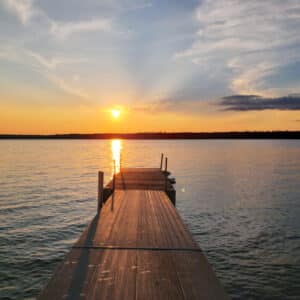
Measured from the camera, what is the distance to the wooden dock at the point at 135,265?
15.4ft

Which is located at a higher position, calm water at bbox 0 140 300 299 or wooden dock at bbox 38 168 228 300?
wooden dock at bbox 38 168 228 300

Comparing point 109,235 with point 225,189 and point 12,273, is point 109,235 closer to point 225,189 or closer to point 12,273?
point 12,273

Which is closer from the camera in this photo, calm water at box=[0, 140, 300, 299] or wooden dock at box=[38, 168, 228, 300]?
wooden dock at box=[38, 168, 228, 300]

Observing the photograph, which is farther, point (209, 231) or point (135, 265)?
point (209, 231)

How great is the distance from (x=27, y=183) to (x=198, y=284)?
29.8m

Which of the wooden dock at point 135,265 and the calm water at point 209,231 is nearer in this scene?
the wooden dock at point 135,265

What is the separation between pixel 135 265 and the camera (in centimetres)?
579

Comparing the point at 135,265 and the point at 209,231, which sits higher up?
the point at 135,265

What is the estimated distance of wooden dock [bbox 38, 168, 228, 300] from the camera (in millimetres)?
4688

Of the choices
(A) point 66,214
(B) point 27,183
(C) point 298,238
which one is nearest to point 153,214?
(C) point 298,238

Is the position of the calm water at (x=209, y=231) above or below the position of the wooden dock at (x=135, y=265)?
below

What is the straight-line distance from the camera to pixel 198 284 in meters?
4.98

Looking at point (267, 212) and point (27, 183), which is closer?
point (267, 212)

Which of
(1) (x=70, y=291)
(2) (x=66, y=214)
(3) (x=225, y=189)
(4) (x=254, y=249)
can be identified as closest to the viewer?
(1) (x=70, y=291)
